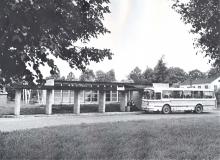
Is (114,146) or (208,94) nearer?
(114,146)

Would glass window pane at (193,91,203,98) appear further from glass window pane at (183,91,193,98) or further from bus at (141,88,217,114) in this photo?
glass window pane at (183,91,193,98)

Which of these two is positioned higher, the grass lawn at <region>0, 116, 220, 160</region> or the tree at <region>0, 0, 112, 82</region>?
the tree at <region>0, 0, 112, 82</region>

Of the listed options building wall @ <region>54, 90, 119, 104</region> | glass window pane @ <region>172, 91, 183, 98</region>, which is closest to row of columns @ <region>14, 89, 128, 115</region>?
glass window pane @ <region>172, 91, 183, 98</region>

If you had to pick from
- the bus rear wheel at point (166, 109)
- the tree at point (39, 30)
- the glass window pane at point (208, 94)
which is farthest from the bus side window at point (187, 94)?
the tree at point (39, 30)

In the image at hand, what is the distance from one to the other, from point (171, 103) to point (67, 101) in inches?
542

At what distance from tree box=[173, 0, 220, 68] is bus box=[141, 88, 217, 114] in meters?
15.6

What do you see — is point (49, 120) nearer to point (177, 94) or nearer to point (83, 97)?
point (177, 94)

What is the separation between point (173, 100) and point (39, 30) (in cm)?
2219

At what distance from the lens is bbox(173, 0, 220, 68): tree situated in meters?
9.54

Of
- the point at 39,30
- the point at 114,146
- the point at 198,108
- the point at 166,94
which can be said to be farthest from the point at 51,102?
the point at 39,30

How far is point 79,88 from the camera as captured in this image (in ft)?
86.6

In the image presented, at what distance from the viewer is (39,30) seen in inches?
249

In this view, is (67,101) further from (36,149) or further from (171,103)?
(36,149)

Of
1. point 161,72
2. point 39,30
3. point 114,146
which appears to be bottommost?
point 114,146
